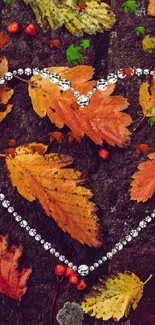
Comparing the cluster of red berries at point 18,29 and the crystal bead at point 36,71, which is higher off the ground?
the cluster of red berries at point 18,29

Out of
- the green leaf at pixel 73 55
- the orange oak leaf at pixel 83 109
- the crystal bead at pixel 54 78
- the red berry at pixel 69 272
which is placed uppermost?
the green leaf at pixel 73 55

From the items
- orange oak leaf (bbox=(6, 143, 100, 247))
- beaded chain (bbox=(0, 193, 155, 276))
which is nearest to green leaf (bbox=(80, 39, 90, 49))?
orange oak leaf (bbox=(6, 143, 100, 247))

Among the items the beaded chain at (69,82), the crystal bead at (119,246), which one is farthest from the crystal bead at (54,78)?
the crystal bead at (119,246)

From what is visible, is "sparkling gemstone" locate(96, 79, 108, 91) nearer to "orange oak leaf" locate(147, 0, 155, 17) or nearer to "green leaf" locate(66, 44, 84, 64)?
"green leaf" locate(66, 44, 84, 64)

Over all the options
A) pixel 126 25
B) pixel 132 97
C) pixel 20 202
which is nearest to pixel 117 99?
pixel 132 97

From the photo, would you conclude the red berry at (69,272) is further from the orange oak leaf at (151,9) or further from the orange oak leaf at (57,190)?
the orange oak leaf at (151,9)

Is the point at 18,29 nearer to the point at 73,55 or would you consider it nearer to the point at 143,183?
the point at 73,55

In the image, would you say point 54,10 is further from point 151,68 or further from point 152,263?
point 152,263
